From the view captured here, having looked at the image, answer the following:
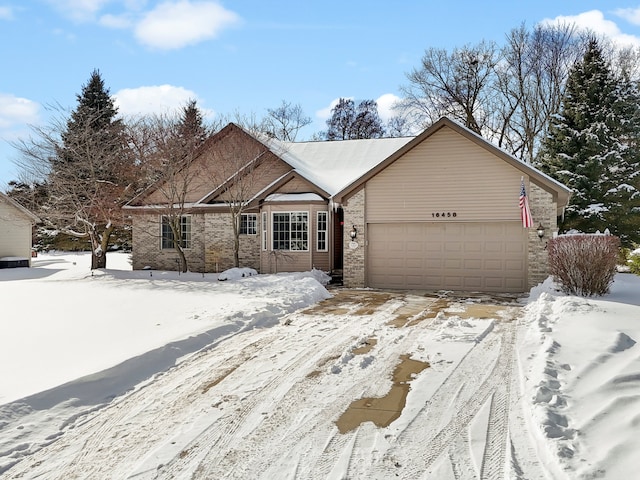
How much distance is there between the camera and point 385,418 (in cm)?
445

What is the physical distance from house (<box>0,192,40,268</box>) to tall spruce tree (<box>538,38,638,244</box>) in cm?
2597

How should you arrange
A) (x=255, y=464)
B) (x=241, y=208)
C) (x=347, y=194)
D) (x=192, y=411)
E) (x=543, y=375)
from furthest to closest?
(x=241, y=208) → (x=347, y=194) → (x=543, y=375) → (x=192, y=411) → (x=255, y=464)

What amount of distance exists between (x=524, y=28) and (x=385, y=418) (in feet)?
106

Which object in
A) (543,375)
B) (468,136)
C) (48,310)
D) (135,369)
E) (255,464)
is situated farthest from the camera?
(468,136)

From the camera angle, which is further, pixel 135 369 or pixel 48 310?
pixel 48 310

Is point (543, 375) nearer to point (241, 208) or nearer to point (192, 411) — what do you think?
point (192, 411)

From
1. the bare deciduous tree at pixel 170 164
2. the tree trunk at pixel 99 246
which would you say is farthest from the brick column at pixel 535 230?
the tree trunk at pixel 99 246

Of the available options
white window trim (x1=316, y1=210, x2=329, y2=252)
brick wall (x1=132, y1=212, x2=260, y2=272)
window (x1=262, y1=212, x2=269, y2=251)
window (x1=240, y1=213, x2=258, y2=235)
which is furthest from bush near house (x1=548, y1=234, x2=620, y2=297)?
window (x1=240, y1=213, x2=258, y2=235)

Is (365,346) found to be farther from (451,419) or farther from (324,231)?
(324,231)

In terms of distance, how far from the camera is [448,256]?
1473 centimetres

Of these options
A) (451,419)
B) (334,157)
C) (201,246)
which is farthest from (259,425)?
(334,157)

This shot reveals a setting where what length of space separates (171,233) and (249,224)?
4029 millimetres

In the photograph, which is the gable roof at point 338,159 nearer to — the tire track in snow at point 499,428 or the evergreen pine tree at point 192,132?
the evergreen pine tree at point 192,132

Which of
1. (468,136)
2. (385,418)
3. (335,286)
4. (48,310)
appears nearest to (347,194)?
(335,286)
